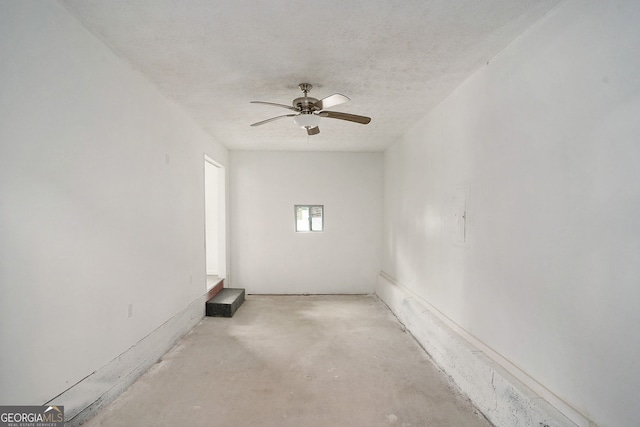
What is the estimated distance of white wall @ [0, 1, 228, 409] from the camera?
1.73 m

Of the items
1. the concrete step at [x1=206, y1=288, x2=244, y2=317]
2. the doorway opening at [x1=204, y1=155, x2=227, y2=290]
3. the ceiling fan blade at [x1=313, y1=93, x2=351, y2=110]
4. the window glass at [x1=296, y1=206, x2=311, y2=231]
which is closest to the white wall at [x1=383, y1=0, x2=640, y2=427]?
the ceiling fan blade at [x1=313, y1=93, x2=351, y2=110]

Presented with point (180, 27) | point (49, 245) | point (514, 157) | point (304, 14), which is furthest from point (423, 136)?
point (49, 245)

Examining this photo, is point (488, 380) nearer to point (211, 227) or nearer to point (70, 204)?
point (70, 204)

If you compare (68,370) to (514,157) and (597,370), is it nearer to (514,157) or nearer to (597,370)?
(597,370)

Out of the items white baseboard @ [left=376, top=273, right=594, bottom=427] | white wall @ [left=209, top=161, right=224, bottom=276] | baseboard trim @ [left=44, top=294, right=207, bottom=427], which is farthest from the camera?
white wall @ [left=209, top=161, right=224, bottom=276]

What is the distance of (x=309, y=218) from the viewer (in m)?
6.52

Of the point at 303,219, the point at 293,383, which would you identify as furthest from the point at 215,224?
the point at 293,383

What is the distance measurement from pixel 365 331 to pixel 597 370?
2.92 m

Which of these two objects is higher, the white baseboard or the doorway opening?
the doorway opening

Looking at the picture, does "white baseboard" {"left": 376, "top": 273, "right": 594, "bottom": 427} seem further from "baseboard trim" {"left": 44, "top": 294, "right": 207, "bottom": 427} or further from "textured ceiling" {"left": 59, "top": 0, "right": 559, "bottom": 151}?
"baseboard trim" {"left": 44, "top": 294, "right": 207, "bottom": 427}

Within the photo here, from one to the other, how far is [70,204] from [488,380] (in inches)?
128

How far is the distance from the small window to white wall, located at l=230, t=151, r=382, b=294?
0.13 m

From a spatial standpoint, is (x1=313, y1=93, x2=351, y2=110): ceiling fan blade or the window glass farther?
the window glass
